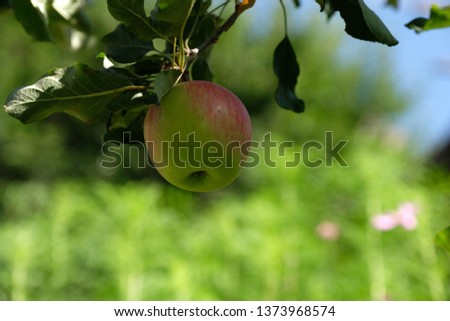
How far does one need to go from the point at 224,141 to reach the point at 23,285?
6.22ft

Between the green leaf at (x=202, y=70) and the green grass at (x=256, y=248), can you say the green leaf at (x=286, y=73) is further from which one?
the green grass at (x=256, y=248)

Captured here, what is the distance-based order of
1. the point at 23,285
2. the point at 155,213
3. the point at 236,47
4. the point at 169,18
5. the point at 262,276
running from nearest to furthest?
the point at 169,18 < the point at 23,285 < the point at 262,276 < the point at 155,213 < the point at 236,47

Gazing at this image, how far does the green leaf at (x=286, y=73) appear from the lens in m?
0.96

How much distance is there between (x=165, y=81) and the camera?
2.52 ft

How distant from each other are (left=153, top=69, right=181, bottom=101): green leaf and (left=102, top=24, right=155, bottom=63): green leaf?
90 millimetres

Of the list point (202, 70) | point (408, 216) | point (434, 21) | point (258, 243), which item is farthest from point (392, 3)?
point (258, 243)

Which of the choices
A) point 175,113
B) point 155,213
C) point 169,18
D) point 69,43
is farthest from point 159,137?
point 155,213

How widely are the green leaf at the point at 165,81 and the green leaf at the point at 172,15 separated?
0.04 m

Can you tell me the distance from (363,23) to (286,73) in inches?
8.8

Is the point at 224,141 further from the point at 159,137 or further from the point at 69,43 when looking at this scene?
the point at 69,43

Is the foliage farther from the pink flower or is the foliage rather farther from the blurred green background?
the pink flower

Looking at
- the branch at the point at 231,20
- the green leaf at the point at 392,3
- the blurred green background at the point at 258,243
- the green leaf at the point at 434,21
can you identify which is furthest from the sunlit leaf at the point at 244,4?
the blurred green background at the point at 258,243

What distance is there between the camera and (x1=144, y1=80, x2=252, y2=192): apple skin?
0.82 m

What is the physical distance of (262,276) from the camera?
2723mm
